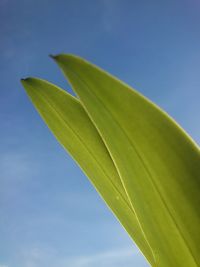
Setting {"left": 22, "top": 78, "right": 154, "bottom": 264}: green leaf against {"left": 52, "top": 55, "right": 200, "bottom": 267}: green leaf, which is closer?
A: {"left": 52, "top": 55, "right": 200, "bottom": 267}: green leaf

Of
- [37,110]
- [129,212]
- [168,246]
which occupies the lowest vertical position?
[168,246]

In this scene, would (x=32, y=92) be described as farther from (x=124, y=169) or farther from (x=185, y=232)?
(x=185, y=232)

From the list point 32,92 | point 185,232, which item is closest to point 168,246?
point 185,232

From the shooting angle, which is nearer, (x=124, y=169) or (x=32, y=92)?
(x=124, y=169)

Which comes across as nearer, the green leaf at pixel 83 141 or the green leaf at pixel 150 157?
the green leaf at pixel 150 157
